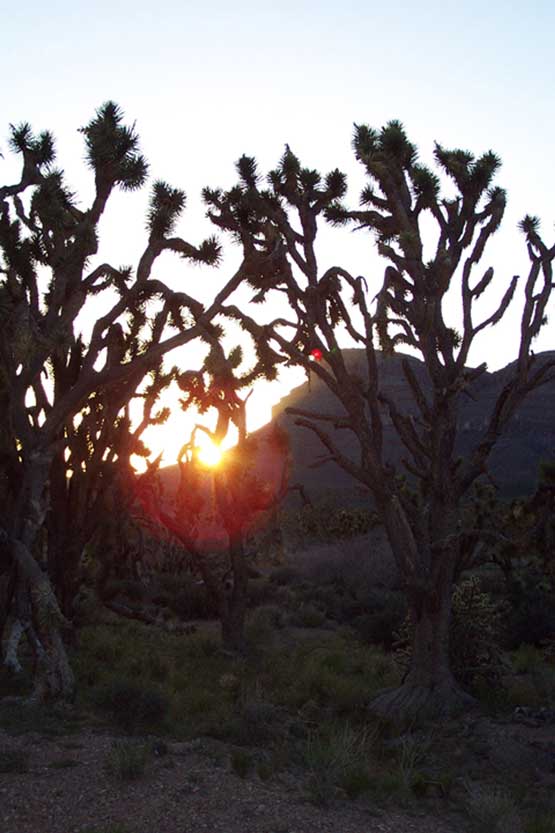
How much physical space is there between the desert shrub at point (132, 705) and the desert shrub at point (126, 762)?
115 centimetres

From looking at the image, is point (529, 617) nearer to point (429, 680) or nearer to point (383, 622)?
point (383, 622)

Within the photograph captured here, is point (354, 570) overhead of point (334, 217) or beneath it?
beneath

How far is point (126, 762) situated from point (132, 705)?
1.86m

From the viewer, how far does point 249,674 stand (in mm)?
12156

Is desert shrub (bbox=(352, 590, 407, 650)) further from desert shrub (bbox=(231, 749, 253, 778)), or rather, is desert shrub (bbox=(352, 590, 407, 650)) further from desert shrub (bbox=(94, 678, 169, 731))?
desert shrub (bbox=(231, 749, 253, 778))

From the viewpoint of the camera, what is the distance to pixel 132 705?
8.59 m

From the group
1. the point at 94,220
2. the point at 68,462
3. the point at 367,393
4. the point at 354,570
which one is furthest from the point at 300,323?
the point at 354,570

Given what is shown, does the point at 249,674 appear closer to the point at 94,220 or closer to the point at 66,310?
the point at 66,310

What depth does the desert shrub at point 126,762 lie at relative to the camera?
6.71m

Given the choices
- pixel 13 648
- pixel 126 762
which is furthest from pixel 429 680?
pixel 13 648

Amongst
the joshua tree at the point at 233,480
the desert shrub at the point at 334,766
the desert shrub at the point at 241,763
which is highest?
the joshua tree at the point at 233,480

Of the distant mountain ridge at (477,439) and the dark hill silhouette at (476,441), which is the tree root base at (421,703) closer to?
the dark hill silhouette at (476,441)

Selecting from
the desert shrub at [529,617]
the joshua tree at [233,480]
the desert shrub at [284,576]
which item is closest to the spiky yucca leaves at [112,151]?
the joshua tree at [233,480]

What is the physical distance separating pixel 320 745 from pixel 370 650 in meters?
8.06
